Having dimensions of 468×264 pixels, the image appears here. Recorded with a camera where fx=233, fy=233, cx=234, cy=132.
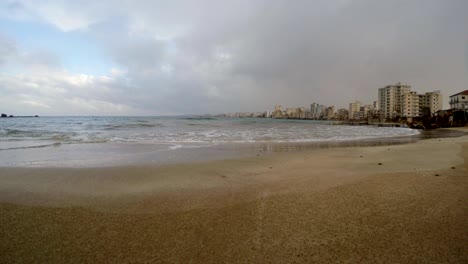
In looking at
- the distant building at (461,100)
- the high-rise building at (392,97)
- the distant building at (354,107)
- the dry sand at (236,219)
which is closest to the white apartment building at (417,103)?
the high-rise building at (392,97)

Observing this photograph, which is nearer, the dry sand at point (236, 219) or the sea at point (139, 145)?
the dry sand at point (236, 219)

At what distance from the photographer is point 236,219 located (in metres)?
3.66

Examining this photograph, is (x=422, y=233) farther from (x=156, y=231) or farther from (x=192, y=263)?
(x=156, y=231)

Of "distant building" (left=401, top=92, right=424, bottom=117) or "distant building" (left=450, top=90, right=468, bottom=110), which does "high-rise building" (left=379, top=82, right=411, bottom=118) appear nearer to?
"distant building" (left=401, top=92, right=424, bottom=117)

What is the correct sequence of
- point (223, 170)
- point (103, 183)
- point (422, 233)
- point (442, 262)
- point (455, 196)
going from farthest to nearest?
point (223, 170) → point (103, 183) → point (455, 196) → point (422, 233) → point (442, 262)

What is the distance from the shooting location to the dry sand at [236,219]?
276cm

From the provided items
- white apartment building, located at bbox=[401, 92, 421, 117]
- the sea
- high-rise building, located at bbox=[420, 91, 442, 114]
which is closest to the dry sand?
the sea

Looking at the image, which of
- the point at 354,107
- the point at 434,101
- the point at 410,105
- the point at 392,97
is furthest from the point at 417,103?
the point at 354,107

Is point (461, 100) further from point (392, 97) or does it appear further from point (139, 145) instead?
point (139, 145)

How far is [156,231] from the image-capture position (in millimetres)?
3297

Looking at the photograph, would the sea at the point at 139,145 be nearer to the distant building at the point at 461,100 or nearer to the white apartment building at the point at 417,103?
the distant building at the point at 461,100

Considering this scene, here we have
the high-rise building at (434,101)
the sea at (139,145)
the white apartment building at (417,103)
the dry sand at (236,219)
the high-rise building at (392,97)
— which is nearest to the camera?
the dry sand at (236,219)

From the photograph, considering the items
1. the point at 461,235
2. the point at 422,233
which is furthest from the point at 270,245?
the point at 461,235

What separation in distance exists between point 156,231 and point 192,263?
953mm
